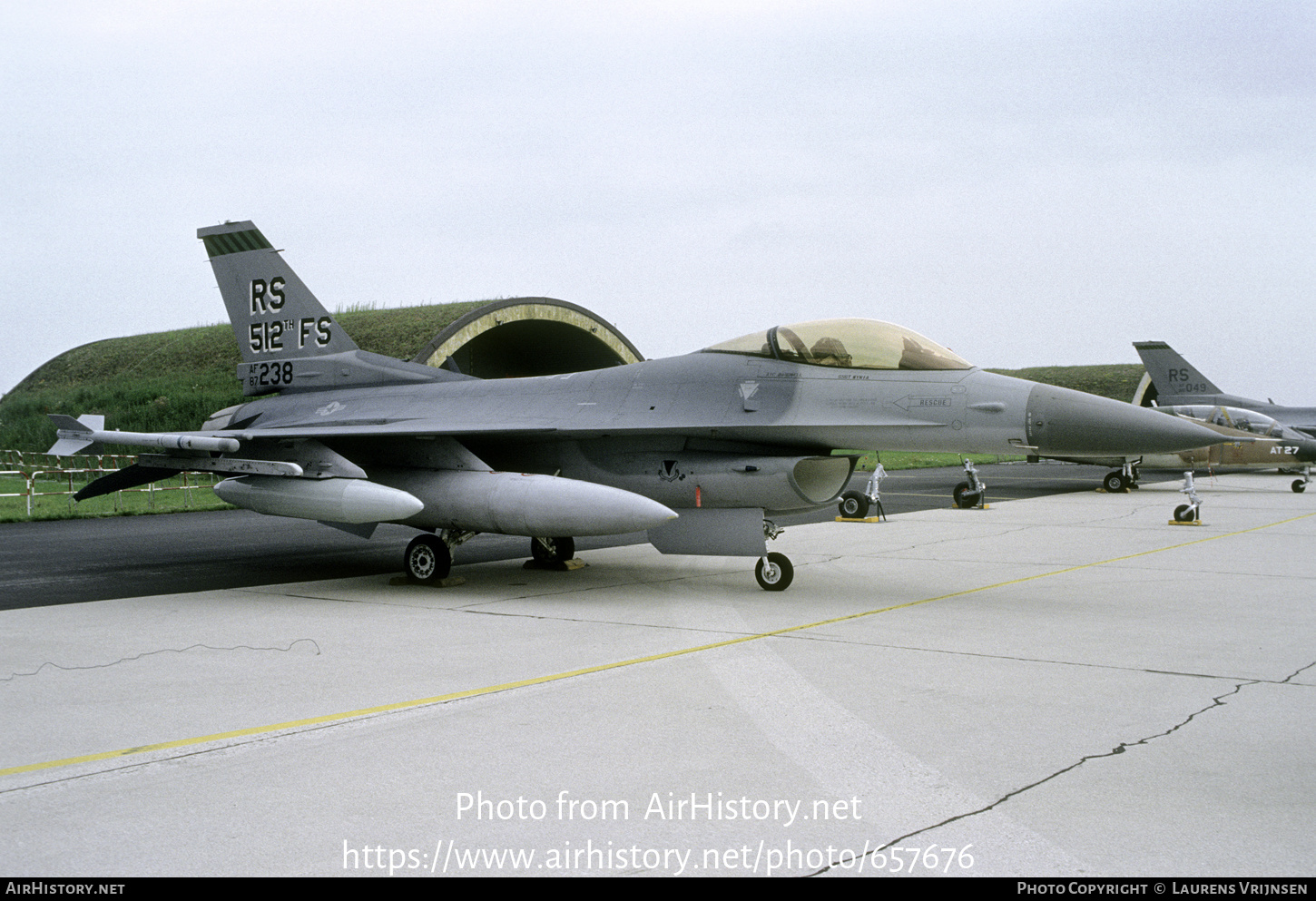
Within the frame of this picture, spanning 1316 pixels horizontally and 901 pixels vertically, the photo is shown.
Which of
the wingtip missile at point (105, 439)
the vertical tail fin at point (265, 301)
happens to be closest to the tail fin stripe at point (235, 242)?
the vertical tail fin at point (265, 301)

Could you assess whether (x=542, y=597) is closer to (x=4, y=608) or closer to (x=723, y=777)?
(x=4, y=608)

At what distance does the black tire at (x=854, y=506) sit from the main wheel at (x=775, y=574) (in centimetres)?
841

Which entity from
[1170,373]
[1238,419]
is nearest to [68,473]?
[1238,419]

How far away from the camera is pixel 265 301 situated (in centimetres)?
1273

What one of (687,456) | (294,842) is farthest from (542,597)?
(294,842)

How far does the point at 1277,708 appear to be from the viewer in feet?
16.8

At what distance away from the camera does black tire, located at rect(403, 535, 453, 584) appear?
33.1ft

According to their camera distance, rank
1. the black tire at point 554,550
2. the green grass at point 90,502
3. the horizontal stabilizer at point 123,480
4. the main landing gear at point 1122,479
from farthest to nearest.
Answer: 1. the main landing gear at point 1122,479
2. the green grass at point 90,502
3. the black tire at point 554,550
4. the horizontal stabilizer at point 123,480

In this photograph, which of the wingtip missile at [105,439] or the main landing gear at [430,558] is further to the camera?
the main landing gear at [430,558]

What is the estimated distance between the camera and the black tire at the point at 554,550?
11492mm

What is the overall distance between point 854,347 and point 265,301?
773cm

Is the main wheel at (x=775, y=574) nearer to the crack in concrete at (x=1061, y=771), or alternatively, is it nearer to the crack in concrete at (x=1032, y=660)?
the crack in concrete at (x=1032, y=660)

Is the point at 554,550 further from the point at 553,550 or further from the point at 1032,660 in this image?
the point at 1032,660
